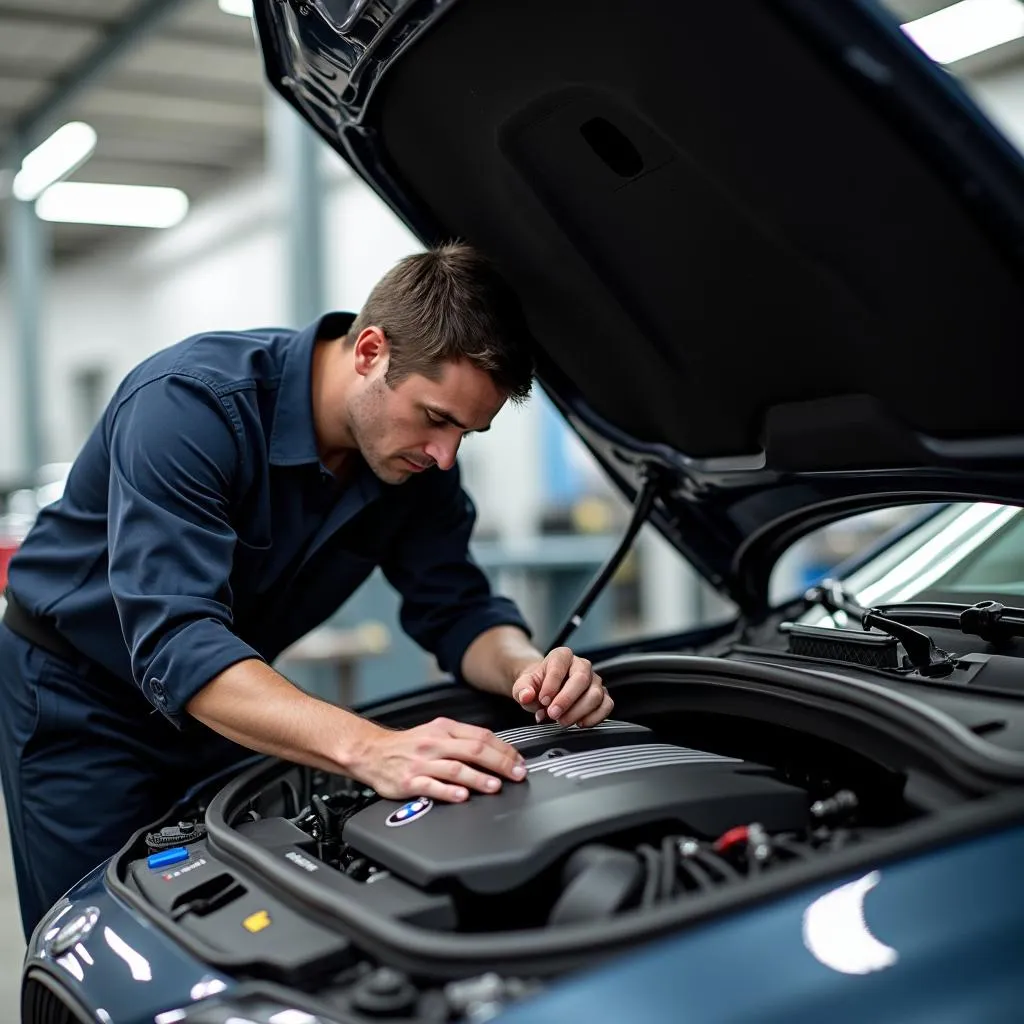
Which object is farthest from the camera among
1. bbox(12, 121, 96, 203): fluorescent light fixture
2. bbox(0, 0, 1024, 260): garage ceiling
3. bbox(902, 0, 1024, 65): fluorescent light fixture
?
bbox(12, 121, 96, 203): fluorescent light fixture

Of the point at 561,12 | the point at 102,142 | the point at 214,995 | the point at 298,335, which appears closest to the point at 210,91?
the point at 102,142

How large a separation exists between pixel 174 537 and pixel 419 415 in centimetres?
36

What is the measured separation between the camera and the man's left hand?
4.66ft

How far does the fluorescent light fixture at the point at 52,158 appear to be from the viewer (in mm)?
7699

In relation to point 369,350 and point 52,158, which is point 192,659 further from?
point 52,158

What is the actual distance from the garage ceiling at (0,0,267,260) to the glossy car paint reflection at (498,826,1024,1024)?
519 centimetres

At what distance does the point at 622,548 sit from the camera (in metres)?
1.81

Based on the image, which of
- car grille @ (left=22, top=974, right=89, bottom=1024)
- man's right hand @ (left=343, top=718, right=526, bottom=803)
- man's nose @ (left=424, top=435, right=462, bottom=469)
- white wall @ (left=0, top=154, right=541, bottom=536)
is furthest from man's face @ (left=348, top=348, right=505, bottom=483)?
white wall @ (left=0, top=154, right=541, bottom=536)

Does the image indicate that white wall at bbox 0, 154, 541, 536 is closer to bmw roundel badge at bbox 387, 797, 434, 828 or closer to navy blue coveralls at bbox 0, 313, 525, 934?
navy blue coveralls at bbox 0, 313, 525, 934

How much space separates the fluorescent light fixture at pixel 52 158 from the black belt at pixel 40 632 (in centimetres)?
676

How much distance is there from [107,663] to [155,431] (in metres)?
0.36

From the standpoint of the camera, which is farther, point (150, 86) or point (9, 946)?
point (150, 86)

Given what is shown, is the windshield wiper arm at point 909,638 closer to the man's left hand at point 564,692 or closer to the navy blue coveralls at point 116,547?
the man's left hand at point 564,692

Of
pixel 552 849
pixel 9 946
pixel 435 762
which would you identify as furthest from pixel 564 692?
pixel 9 946
